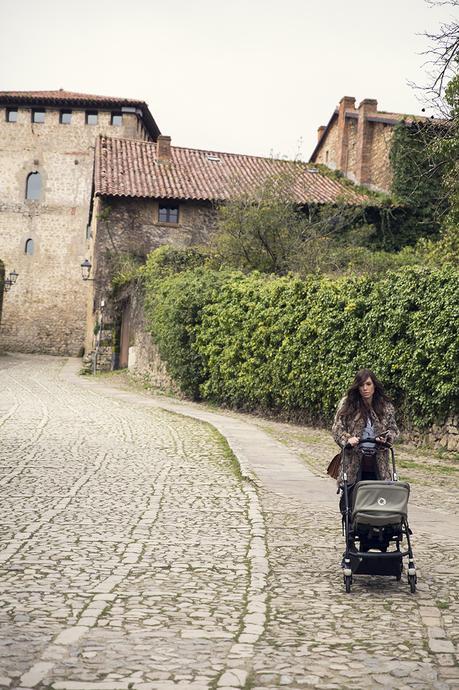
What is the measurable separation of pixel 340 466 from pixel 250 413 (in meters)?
14.6

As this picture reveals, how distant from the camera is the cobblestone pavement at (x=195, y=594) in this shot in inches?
167

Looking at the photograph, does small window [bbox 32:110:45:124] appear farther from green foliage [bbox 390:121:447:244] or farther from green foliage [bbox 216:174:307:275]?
green foliage [bbox 216:174:307:275]

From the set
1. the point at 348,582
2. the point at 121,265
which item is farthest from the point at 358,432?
the point at 121,265

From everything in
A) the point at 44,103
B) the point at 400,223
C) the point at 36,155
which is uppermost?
the point at 44,103

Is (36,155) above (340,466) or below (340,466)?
above

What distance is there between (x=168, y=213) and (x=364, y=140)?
9.45 metres

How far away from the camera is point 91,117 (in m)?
52.5

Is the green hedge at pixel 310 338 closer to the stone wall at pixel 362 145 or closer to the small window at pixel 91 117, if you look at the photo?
the stone wall at pixel 362 145

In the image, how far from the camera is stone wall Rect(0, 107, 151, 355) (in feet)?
172

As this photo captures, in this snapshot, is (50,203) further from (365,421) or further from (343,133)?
(365,421)

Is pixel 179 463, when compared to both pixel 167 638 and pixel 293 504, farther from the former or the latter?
pixel 167 638

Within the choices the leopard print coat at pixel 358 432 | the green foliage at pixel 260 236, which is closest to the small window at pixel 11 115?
the green foliage at pixel 260 236

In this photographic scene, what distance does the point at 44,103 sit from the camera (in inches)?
2066

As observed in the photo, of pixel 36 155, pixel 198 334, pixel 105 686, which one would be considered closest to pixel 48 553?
pixel 105 686
